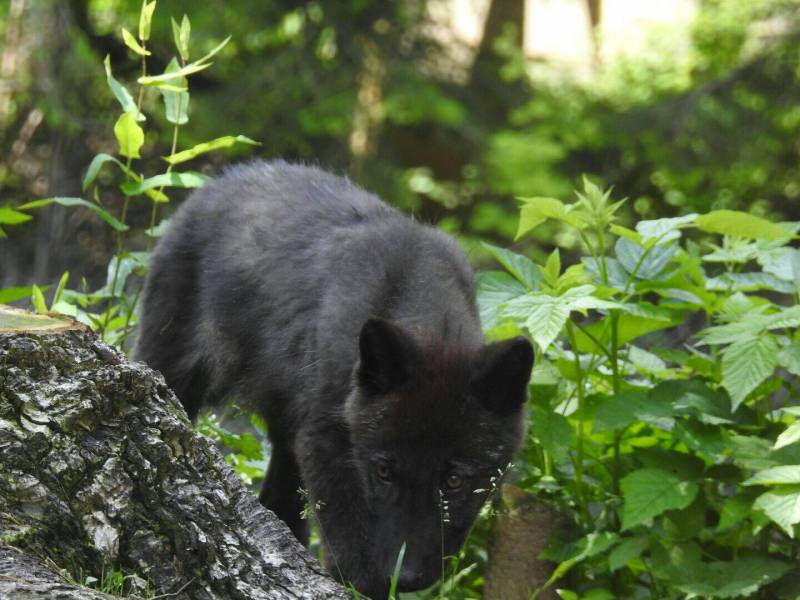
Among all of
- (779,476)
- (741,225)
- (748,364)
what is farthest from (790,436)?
(741,225)

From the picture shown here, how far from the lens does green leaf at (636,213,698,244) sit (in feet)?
14.4

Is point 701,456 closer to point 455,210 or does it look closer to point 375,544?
point 375,544

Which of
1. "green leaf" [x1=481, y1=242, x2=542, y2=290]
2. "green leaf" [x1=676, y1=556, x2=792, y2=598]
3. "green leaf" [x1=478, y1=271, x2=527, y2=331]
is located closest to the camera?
"green leaf" [x1=676, y1=556, x2=792, y2=598]

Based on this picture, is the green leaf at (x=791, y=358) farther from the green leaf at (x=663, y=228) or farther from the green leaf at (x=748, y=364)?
the green leaf at (x=663, y=228)

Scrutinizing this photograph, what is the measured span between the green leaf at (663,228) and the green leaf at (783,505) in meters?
1.07

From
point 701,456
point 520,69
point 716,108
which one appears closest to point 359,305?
point 701,456

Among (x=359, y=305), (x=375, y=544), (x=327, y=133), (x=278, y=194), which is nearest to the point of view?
(x=375, y=544)

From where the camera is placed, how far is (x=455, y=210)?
16.3 meters

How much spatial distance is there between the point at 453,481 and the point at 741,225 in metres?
1.52

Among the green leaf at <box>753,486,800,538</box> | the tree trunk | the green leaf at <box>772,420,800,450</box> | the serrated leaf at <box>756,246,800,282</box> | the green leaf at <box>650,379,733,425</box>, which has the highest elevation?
the serrated leaf at <box>756,246,800,282</box>

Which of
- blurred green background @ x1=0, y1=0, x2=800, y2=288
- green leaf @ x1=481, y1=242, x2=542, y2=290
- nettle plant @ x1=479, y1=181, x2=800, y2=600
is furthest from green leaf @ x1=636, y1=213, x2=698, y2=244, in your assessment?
blurred green background @ x1=0, y1=0, x2=800, y2=288

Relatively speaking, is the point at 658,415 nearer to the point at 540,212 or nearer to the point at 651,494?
the point at 651,494

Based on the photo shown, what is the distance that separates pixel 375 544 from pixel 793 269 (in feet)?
6.58

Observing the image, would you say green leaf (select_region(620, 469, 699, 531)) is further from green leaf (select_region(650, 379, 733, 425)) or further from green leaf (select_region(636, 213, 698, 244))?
green leaf (select_region(636, 213, 698, 244))
